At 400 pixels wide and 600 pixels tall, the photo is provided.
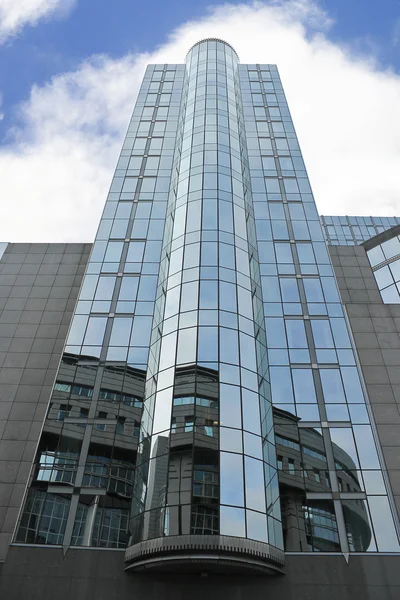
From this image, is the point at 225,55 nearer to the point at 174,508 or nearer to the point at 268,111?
the point at 268,111

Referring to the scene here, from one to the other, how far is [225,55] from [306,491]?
63344mm

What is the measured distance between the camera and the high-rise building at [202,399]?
23.1 meters

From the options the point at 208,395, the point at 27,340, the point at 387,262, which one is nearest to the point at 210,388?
the point at 208,395

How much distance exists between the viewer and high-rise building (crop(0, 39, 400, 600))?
23.1 metres

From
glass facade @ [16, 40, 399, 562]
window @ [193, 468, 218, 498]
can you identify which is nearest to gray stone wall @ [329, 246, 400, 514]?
glass facade @ [16, 40, 399, 562]

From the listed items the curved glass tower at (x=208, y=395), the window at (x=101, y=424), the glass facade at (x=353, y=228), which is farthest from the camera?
the glass facade at (x=353, y=228)

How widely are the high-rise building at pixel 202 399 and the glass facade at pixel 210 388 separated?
0.13 meters

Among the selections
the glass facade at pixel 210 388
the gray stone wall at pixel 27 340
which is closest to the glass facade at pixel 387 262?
the glass facade at pixel 210 388

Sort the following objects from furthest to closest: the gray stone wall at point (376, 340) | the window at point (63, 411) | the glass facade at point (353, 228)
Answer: the glass facade at point (353, 228) < the window at point (63, 411) < the gray stone wall at point (376, 340)

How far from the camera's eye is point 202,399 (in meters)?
26.3

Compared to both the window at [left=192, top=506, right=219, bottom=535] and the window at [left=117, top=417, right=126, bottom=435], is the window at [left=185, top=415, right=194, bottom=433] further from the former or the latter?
the window at [left=117, top=417, right=126, bottom=435]

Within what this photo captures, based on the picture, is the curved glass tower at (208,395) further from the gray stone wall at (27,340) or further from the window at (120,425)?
the gray stone wall at (27,340)

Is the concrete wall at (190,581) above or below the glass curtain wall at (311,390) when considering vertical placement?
below

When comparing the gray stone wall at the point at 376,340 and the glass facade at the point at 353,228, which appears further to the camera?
the glass facade at the point at 353,228
